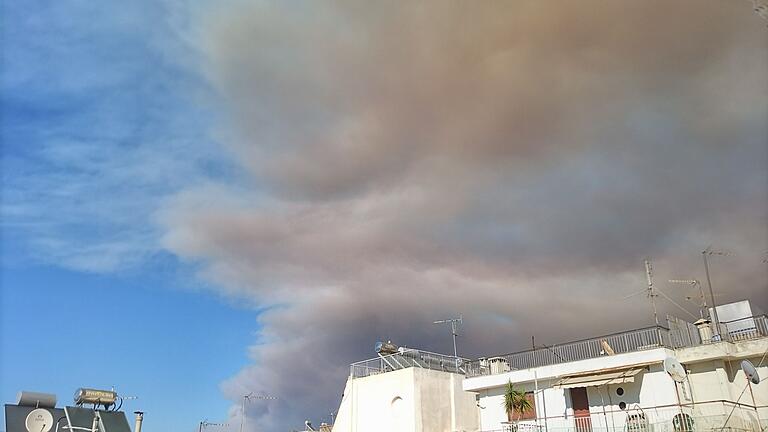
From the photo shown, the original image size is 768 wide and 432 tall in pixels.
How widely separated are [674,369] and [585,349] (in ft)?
21.0

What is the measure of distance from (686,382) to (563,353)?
21.6 ft

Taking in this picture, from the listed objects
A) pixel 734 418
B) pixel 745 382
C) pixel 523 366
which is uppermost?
pixel 523 366

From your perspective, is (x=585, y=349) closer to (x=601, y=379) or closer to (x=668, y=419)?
(x=601, y=379)

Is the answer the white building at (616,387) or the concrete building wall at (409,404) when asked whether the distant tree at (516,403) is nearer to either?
the white building at (616,387)

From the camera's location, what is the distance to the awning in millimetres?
28297

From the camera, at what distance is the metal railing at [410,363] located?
136 feet

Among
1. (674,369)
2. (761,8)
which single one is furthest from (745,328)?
(761,8)

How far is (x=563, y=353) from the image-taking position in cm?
3259

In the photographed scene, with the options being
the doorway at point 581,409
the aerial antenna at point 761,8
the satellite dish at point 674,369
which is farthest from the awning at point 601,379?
the aerial antenna at point 761,8

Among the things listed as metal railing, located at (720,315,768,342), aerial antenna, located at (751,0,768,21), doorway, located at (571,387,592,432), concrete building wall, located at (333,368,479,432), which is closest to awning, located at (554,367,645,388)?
doorway, located at (571,387,592,432)

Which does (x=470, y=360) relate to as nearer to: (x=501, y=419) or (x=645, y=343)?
(x=501, y=419)

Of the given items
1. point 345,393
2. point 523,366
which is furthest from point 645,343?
point 345,393

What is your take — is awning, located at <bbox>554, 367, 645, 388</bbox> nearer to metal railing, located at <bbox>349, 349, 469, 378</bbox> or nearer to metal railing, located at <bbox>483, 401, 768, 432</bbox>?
metal railing, located at <bbox>483, 401, 768, 432</bbox>

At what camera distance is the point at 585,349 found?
104 feet
